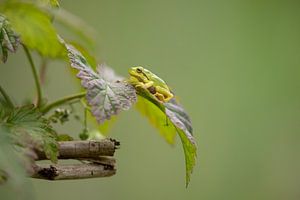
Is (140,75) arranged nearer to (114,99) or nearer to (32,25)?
(114,99)

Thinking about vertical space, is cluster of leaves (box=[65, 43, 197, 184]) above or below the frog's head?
below

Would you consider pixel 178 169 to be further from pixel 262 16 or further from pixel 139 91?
pixel 139 91

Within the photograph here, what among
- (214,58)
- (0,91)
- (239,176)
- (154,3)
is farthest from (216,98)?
(0,91)

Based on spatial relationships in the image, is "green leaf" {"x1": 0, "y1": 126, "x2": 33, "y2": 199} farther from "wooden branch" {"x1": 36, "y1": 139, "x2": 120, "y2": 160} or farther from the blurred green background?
the blurred green background

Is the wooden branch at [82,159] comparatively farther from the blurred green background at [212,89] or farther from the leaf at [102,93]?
the blurred green background at [212,89]

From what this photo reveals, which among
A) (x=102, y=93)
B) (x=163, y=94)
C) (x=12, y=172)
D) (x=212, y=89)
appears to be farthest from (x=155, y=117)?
(x=212, y=89)

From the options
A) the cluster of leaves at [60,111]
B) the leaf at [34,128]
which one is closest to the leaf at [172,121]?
the cluster of leaves at [60,111]

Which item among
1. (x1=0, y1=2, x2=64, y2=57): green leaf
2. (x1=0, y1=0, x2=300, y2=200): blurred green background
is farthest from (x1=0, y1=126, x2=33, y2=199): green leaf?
(x1=0, y1=0, x2=300, y2=200): blurred green background
